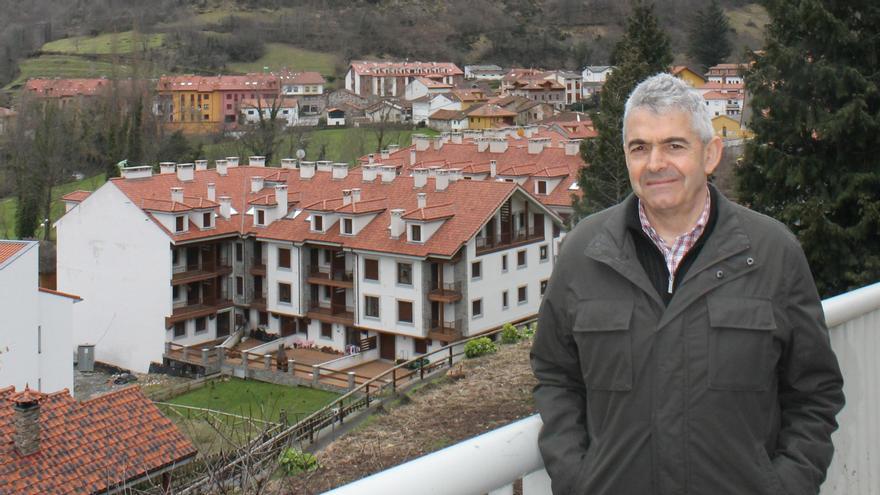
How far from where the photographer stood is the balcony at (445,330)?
85.8 ft

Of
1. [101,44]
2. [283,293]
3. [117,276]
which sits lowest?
[283,293]

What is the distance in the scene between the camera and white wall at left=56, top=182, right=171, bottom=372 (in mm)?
28672

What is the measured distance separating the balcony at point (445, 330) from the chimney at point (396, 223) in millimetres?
2452

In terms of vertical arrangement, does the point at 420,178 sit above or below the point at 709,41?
below

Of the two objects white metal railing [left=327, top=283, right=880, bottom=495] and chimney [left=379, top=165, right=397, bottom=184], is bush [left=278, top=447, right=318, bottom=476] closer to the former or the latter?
white metal railing [left=327, top=283, right=880, bottom=495]

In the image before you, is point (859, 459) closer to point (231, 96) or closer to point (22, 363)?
point (22, 363)

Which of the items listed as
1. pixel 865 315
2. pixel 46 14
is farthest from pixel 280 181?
pixel 46 14

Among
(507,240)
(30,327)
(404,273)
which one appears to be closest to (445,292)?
(404,273)

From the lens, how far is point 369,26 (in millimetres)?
125812

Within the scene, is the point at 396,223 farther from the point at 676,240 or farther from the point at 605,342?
the point at 605,342

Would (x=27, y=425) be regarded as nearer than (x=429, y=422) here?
No

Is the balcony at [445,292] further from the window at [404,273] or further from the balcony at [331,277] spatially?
the balcony at [331,277]

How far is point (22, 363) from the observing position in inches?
827

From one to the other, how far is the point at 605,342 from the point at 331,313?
2643 centimetres
